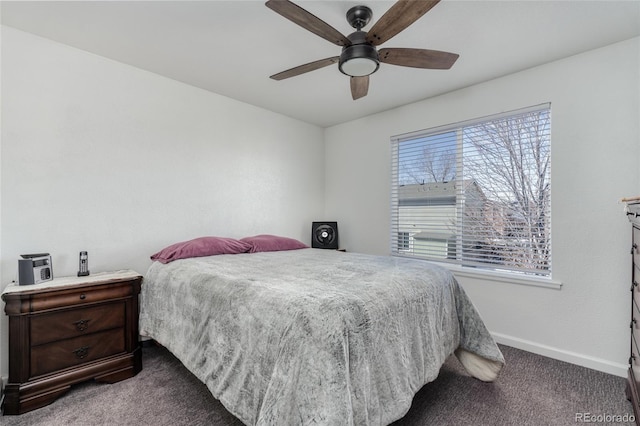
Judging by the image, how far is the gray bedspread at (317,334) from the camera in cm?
110

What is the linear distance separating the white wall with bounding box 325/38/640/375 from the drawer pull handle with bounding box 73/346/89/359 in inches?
128

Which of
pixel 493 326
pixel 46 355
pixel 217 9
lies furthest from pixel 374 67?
pixel 46 355

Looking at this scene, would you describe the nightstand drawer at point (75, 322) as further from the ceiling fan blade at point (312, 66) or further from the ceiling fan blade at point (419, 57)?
the ceiling fan blade at point (419, 57)

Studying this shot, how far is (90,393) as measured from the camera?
194 centimetres

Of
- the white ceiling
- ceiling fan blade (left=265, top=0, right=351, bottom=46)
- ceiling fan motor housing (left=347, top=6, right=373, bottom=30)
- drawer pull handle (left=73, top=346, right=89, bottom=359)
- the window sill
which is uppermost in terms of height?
the white ceiling

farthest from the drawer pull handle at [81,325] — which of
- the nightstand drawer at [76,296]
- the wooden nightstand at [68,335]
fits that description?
the nightstand drawer at [76,296]

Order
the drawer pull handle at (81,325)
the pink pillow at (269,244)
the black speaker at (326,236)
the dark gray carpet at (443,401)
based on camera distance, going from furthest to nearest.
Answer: the black speaker at (326,236) < the pink pillow at (269,244) < the drawer pull handle at (81,325) < the dark gray carpet at (443,401)

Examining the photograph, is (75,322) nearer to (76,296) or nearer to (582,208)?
(76,296)

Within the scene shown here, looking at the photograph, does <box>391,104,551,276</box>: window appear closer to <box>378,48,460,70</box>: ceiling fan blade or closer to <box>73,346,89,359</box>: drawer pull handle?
<box>378,48,460,70</box>: ceiling fan blade

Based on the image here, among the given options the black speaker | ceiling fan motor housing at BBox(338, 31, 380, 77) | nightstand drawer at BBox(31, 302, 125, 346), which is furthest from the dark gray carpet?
ceiling fan motor housing at BBox(338, 31, 380, 77)

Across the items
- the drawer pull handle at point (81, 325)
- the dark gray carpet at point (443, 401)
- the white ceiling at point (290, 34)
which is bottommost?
the dark gray carpet at point (443, 401)

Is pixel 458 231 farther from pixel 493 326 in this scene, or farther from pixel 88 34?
pixel 88 34

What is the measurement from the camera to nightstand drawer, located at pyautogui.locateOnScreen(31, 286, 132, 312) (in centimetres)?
182

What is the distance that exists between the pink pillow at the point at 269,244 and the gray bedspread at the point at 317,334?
0.85 m
